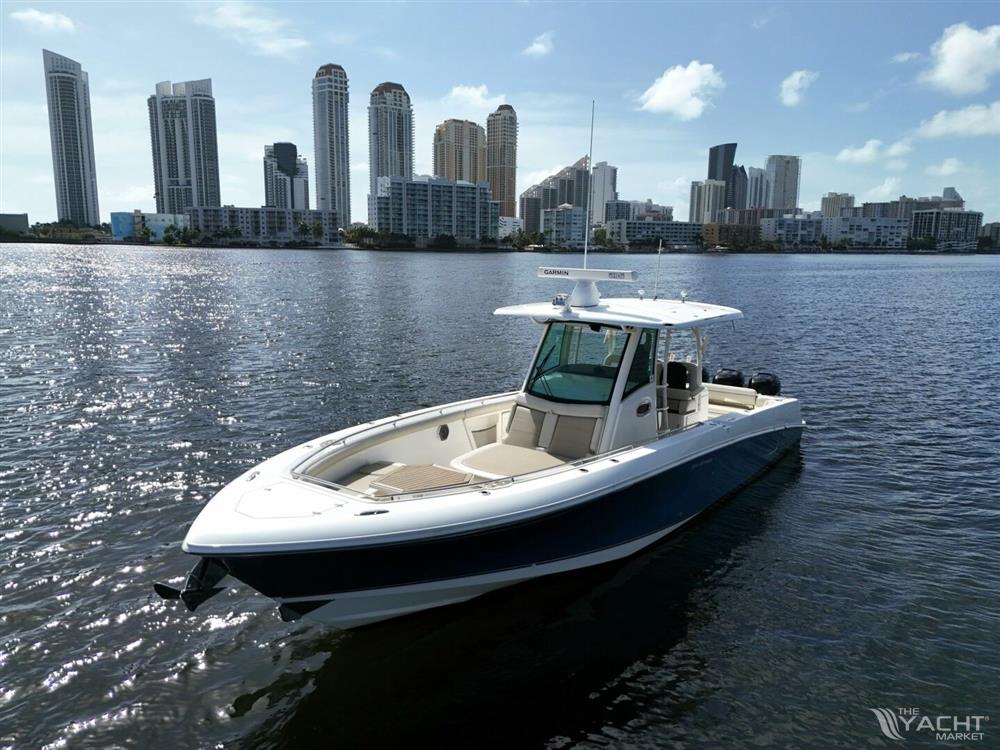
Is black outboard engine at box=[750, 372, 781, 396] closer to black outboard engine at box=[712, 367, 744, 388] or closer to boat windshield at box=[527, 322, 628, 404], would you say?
black outboard engine at box=[712, 367, 744, 388]

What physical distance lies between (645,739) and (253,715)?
3.85m

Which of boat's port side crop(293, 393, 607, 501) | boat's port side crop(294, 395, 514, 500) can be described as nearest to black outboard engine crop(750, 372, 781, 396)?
boat's port side crop(294, 395, 514, 500)

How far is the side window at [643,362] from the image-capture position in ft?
31.9

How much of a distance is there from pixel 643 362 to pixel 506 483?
3.37 metres

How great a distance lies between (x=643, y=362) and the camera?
990 cm

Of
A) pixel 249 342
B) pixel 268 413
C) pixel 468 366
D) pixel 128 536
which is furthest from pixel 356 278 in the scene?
pixel 128 536

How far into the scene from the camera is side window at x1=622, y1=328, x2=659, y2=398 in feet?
31.9

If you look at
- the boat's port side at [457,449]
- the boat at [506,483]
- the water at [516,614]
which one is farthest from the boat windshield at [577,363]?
the water at [516,614]

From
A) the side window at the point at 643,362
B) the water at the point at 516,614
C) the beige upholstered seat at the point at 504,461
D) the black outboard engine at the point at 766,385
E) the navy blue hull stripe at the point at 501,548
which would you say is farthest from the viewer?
the black outboard engine at the point at 766,385

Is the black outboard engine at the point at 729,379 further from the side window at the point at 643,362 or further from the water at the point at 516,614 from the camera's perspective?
the side window at the point at 643,362

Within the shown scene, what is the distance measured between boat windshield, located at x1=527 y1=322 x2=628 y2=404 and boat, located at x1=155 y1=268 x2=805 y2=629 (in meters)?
0.02

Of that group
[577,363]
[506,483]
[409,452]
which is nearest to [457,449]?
[409,452]

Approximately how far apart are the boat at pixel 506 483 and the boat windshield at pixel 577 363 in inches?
0.8

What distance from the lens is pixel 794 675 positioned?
7.30 metres
